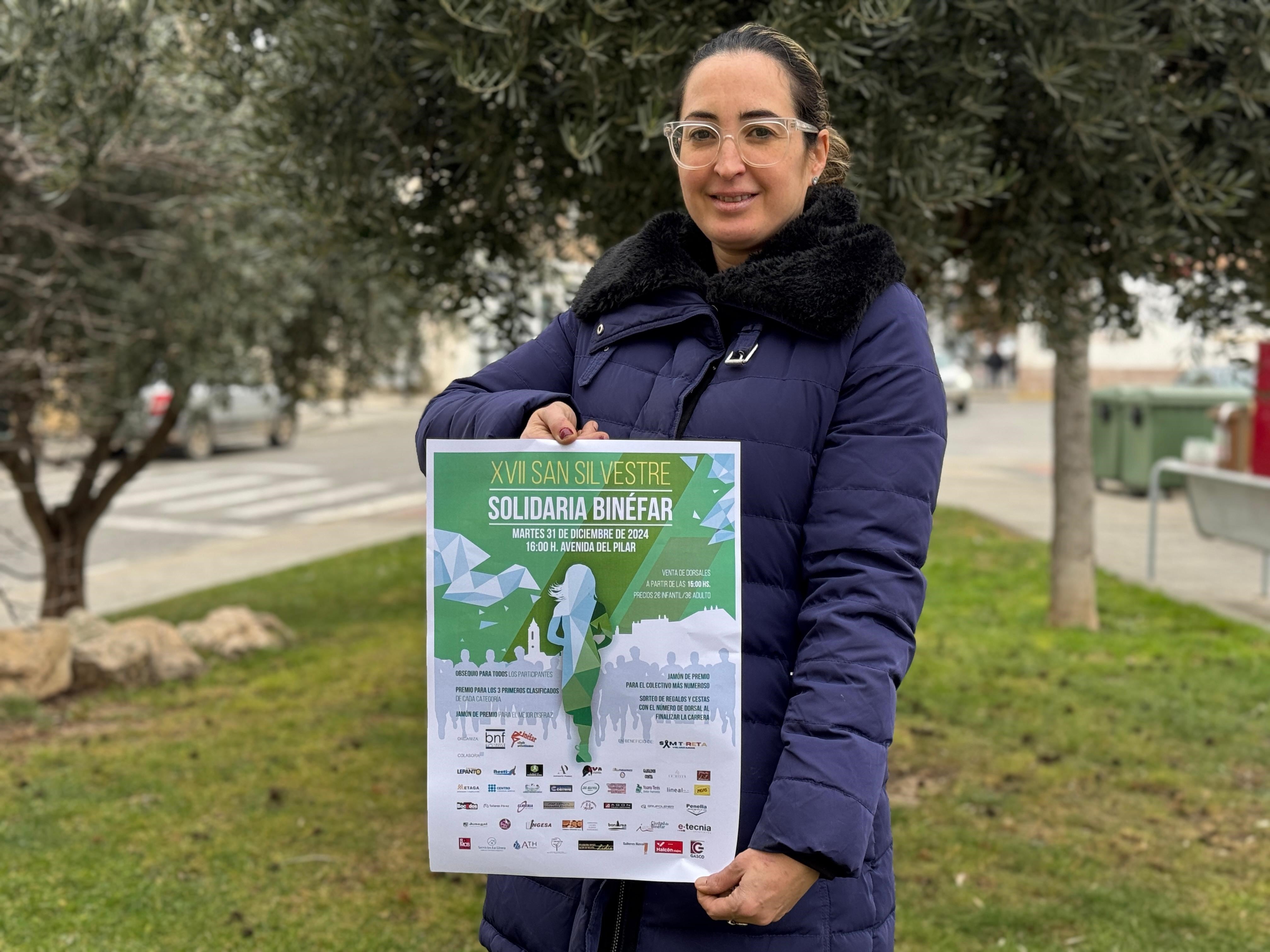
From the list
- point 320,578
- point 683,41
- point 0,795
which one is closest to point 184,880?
point 0,795

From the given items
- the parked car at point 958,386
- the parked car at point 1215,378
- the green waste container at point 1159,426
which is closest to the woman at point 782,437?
the parked car at point 1215,378

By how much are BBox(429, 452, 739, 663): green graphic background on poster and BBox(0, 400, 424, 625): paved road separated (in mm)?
4847

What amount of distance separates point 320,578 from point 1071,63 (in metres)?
8.26

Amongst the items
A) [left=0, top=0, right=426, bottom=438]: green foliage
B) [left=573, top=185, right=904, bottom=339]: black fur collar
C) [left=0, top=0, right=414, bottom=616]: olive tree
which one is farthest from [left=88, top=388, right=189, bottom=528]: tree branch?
[left=573, top=185, right=904, bottom=339]: black fur collar

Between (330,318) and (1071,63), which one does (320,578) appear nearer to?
(330,318)

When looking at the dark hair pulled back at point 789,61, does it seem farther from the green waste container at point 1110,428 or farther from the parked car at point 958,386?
the parked car at point 958,386

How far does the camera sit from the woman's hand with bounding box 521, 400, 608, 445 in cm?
182

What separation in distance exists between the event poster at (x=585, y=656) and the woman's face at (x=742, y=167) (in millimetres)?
413

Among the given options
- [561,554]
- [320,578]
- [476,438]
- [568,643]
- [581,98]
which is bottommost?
[320,578]

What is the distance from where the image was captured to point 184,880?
14.5 ft

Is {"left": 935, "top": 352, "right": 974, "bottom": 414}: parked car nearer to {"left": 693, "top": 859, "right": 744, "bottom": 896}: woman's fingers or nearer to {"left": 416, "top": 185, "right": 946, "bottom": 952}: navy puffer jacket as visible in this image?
{"left": 416, "top": 185, "right": 946, "bottom": 952}: navy puffer jacket

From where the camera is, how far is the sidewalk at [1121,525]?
30.4ft

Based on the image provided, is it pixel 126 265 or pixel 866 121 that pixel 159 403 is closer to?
pixel 126 265

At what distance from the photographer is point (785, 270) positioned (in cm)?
189
